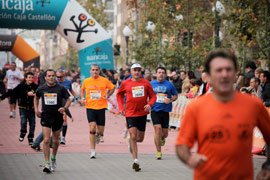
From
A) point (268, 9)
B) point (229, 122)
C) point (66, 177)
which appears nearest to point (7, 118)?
point (268, 9)

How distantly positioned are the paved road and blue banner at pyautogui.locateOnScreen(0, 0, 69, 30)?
8219mm

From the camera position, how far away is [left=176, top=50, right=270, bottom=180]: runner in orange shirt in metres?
4.07

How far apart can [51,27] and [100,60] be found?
268cm

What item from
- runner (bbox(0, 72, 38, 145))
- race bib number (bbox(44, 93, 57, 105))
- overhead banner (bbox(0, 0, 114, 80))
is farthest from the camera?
overhead banner (bbox(0, 0, 114, 80))

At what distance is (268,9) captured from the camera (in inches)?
634

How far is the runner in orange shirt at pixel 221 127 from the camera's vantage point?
4.07 meters

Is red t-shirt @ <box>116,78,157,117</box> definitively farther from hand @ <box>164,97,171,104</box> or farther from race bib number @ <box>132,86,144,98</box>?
hand @ <box>164,97,171,104</box>

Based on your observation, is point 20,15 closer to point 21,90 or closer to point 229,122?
point 21,90

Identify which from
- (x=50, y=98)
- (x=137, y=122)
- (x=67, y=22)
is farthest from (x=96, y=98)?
(x=67, y=22)

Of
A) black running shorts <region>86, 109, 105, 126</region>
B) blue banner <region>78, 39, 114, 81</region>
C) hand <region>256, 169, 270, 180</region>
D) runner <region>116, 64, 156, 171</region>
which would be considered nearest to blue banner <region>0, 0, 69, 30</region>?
blue banner <region>78, 39, 114, 81</region>

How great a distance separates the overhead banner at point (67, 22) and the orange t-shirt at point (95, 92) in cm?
1202

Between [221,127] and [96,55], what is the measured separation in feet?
74.5

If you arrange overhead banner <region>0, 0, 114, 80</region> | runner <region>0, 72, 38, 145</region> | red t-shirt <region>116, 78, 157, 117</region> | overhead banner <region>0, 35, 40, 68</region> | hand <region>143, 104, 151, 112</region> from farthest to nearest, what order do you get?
overhead banner <region>0, 35, 40, 68</region> → overhead banner <region>0, 0, 114, 80</region> → runner <region>0, 72, 38, 145</region> → red t-shirt <region>116, 78, 157, 117</region> → hand <region>143, 104, 151, 112</region>

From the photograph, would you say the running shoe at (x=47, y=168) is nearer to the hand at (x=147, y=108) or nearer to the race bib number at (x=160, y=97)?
the hand at (x=147, y=108)
